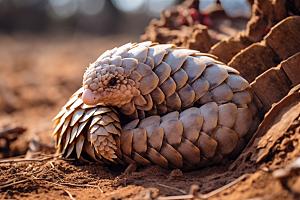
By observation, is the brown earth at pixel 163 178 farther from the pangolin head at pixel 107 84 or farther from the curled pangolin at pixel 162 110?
the pangolin head at pixel 107 84

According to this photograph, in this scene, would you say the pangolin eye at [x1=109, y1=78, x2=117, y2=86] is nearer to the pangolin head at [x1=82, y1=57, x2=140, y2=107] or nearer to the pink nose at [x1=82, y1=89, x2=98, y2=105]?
the pangolin head at [x1=82, y1=57, x2=140, y2=107]

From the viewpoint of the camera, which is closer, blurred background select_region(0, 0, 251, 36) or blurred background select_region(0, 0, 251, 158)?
blurred background select_region(0, 0, 251, 158)

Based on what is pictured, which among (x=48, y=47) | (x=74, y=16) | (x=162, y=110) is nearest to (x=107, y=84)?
(x=162, y=110)

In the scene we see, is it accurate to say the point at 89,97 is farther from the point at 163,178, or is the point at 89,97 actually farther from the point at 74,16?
the point at 74,16

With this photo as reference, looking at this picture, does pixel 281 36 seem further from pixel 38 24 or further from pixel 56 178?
pixel 38 24

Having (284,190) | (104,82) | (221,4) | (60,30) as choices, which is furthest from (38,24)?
(284,190)

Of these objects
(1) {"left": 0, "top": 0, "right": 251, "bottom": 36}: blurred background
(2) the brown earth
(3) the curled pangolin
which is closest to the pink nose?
(3) the curled pangolin
